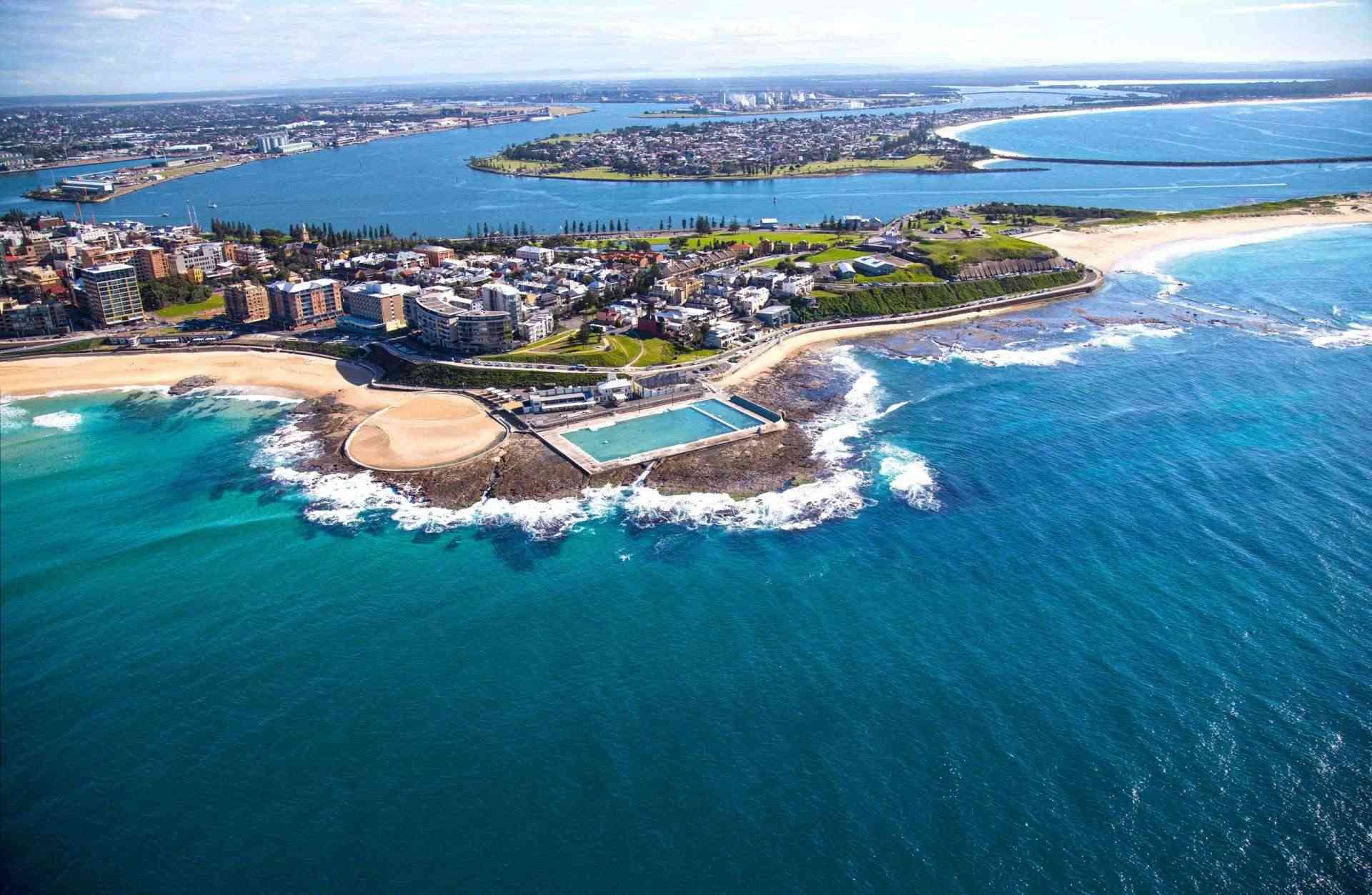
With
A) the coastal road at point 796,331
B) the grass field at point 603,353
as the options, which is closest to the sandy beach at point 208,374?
the coastal road at point 796,331

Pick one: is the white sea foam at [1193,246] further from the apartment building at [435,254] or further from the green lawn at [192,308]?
the green lawn at [192,308]

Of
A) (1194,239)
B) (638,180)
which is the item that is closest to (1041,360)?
(1194,239)

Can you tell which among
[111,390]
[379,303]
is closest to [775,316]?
[379,303]

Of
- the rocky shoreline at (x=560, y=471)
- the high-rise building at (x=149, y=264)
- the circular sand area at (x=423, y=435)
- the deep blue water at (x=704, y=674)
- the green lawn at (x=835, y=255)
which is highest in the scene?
the high-rise building at (x=149, y=264)

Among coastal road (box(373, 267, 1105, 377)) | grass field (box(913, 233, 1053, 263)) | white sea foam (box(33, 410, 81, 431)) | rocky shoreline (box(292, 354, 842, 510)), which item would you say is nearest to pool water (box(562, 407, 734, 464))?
rocky shoreline (box(292, 354, 842, 510))

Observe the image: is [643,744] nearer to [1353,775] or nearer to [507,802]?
[507,802]

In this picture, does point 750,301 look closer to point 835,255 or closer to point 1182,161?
point 835,255
